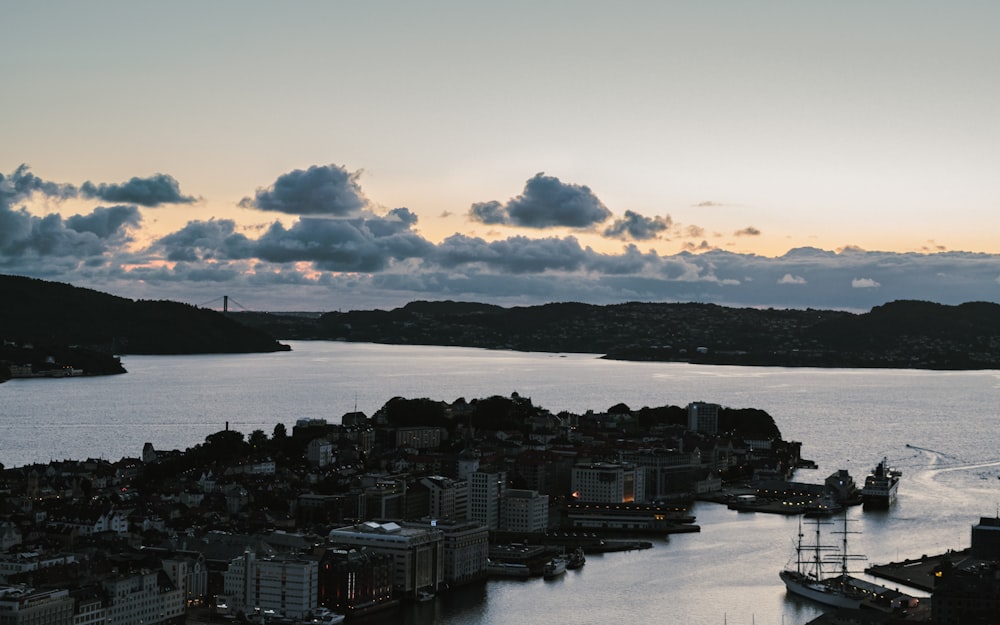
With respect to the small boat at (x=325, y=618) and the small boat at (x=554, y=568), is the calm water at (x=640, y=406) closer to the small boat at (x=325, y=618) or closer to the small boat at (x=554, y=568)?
the small boat at (x=554, y=568)

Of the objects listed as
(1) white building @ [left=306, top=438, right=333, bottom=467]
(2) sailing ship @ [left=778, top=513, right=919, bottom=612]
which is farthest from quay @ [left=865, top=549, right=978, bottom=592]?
(1) white building @ [left=306, top=438, right=333, bottom=467]

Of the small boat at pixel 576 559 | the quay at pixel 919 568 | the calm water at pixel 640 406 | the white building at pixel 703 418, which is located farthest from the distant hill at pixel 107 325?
the quay at pixel 919 568

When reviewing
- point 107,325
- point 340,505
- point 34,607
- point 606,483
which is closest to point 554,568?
point 340,505

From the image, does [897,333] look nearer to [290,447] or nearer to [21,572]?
[290,447]

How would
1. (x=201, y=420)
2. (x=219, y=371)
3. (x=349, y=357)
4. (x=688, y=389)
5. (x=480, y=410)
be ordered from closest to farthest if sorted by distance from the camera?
(x=480, y=410), (x=201, y=420), (x=688, y=389), (x=219, y=371), (x=349, y=357)

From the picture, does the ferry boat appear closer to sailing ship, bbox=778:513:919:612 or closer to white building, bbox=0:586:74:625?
sailing ship, bbox=778:513:919:612

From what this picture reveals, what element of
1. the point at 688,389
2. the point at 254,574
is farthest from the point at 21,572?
the point at 688,389

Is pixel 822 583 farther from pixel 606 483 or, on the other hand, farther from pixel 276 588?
pixel 606 483
